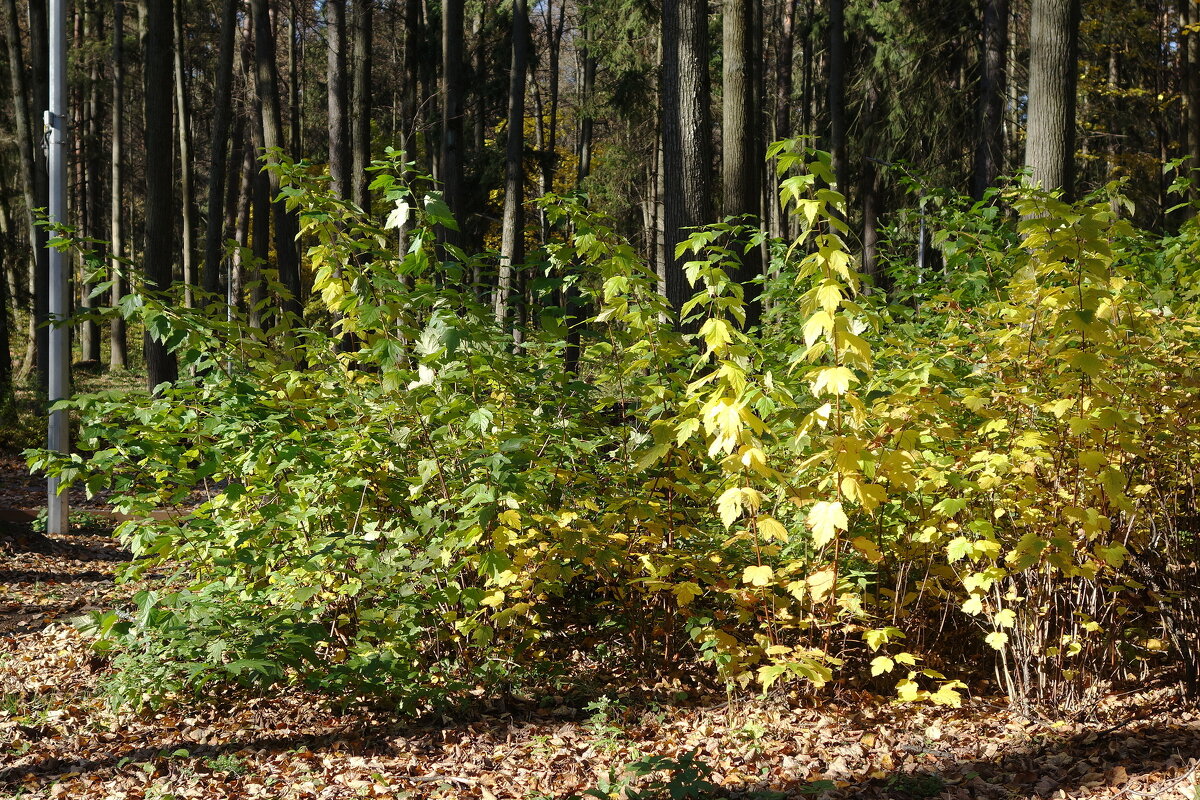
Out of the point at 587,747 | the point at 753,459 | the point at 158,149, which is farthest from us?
the point at 158,149

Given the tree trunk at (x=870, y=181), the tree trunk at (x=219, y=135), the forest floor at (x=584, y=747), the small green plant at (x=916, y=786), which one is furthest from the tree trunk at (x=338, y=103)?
the tree trunk at (x=870, y=181)

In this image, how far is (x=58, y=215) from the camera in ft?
24.0

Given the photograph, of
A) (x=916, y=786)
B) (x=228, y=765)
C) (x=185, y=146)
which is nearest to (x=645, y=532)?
(x=916, y=786)

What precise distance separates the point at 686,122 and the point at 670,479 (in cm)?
394

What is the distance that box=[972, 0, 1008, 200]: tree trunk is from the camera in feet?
44.3

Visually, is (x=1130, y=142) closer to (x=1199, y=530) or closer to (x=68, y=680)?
(x=1199, y=530)

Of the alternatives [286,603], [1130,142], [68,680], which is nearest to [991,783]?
[286,603]

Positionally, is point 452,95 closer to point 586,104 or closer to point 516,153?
point 516,153

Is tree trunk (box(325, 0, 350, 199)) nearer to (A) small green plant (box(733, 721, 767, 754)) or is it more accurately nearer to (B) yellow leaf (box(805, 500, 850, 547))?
(A) small green plant (box(733, 721, 767, 754))

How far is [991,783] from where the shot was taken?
3520 millimetres

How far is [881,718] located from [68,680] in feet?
13.3

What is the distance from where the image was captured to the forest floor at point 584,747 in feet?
11.7

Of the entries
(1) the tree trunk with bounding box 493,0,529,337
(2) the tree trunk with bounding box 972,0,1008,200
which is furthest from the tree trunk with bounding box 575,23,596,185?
(2) the tree trunk with bounding box 972,0,1008,200

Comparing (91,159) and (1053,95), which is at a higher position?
(91,159)
